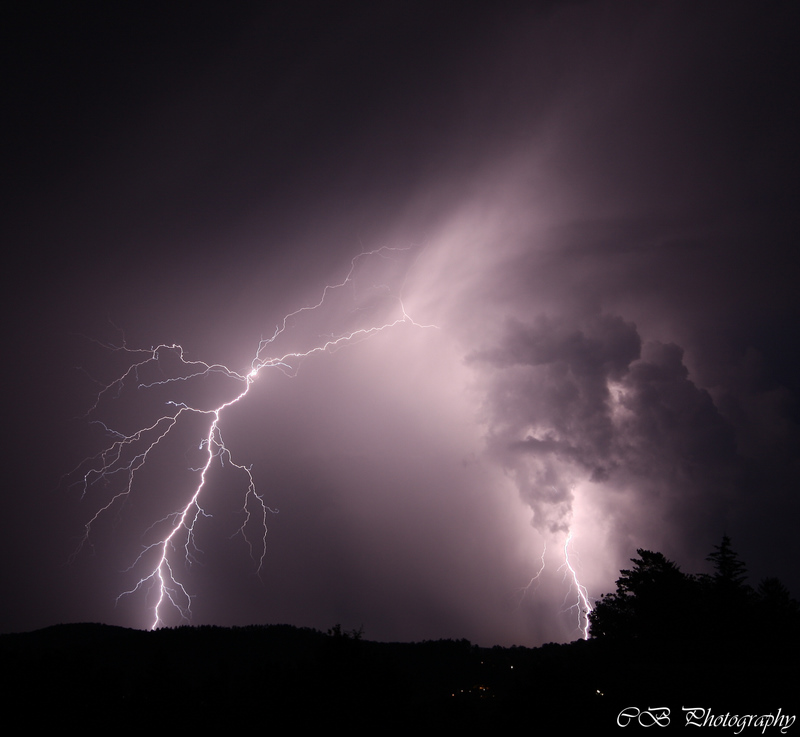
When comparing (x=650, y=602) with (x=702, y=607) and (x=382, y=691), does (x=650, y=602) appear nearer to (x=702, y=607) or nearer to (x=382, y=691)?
(x=702, y=607)

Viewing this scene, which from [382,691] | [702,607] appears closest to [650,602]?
[702,607]

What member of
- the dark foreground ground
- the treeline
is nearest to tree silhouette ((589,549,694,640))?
the treeline

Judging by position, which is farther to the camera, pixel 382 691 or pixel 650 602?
pixel 650 602

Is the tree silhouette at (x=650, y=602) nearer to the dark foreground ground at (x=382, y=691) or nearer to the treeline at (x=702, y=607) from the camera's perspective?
the treeline at (x=702, y=607)

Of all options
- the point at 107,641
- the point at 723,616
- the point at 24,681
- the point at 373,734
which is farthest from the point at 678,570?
the point at 107,641

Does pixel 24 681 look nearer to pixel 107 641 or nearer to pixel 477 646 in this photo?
pixel 107 641

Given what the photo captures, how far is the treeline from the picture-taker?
731 inches

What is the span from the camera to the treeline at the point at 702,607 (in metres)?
18.6

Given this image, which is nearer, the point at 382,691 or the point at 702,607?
the point at 382,691

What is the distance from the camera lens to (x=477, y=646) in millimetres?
36844

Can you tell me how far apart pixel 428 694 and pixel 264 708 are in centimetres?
1816

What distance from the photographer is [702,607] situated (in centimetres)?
2070

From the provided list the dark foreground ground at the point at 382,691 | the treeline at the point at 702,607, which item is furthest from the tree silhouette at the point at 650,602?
the dark foreground ground at the point at 382,691

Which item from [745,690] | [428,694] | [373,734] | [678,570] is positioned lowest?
[428,694]
